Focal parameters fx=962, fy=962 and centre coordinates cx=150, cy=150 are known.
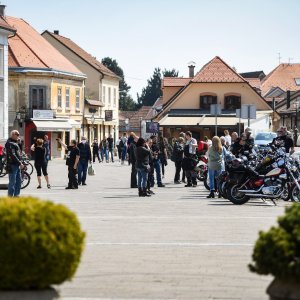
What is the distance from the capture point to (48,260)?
632 centimetres

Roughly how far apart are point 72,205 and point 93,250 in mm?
8679

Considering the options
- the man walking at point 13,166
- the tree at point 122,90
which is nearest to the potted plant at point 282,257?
the man walking at point 13,166

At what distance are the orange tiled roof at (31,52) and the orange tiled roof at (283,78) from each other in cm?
5264

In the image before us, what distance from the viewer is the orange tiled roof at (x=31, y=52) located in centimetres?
6756

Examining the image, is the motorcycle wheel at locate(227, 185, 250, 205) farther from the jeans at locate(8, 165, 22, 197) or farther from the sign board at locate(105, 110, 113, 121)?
the sign board at locate(105, 110, 113, 121)

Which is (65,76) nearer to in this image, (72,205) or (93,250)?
(72,205)

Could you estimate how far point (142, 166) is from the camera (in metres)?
24.8

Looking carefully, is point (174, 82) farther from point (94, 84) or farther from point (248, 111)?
point (248, 111)

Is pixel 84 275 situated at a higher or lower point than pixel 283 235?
lower

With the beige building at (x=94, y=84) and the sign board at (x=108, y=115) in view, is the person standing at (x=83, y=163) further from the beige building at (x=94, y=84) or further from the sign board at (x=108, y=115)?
the sign board at (x=108, y=115)

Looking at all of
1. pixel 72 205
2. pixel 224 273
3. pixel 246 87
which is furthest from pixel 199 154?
pixel 246 87

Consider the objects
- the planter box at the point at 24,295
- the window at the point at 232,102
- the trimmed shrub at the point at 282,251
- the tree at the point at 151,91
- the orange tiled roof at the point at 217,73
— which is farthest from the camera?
the tree at the point at 151,91

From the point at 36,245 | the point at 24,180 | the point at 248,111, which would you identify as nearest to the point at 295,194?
the point at 24,180

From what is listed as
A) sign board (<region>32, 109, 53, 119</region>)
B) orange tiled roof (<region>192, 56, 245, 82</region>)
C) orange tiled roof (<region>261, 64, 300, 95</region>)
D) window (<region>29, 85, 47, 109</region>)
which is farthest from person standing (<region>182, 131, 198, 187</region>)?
orange tiled roof (<region>261, 64, 300, 95</region>)
